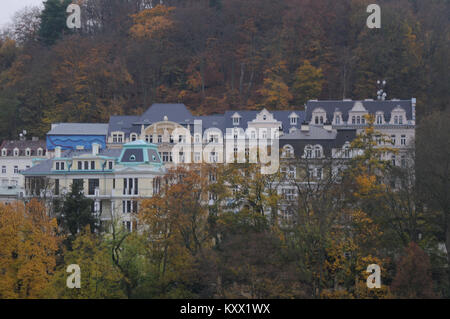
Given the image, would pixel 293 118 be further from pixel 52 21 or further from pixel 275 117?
pixel 52 21

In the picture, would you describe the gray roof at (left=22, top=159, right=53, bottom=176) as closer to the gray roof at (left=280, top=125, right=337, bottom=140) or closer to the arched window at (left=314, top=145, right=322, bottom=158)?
the gray roof at (left=280, top=125, right=337, bottom=140)

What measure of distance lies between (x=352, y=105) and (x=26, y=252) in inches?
1571

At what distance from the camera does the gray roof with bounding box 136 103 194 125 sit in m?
81.9

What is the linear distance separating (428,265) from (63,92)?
58.3m

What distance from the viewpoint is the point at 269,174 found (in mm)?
57406

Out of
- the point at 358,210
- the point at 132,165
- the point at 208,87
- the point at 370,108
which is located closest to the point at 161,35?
the point at 208,87

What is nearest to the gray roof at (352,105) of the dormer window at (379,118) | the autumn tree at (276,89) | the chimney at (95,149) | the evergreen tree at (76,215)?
→ the dormer window at (379,118)

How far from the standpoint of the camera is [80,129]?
8319 centimetres

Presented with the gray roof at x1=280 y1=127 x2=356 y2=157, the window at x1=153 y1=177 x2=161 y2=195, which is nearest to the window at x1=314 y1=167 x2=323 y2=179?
the gray roof at x1=280 y1=127 x2=356 y2=157

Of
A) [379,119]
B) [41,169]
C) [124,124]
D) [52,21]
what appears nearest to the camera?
[41,169]

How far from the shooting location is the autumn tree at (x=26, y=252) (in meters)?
49.5

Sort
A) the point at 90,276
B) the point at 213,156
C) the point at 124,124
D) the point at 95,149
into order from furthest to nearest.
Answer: the point at 124,124
the point at 213,156
the point at 95,149
the point at 90,276

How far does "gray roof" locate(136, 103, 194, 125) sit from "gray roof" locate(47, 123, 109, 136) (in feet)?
13.1

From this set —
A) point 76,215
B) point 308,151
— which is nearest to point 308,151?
point 308,151
